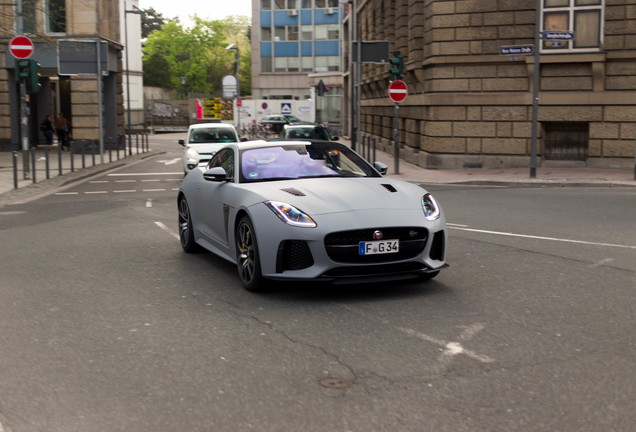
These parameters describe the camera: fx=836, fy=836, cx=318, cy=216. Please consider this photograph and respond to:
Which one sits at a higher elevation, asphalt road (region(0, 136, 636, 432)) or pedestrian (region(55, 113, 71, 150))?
pedestrian (region(55, 113, 71, 150))

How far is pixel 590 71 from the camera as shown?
76.2 ft

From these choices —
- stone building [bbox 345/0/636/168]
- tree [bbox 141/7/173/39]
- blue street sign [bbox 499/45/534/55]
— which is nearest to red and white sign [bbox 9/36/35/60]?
stone building [bbox 345/0/636/168]

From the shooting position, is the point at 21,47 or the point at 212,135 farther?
the point at 212,135

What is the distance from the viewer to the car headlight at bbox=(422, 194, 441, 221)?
24.2ft

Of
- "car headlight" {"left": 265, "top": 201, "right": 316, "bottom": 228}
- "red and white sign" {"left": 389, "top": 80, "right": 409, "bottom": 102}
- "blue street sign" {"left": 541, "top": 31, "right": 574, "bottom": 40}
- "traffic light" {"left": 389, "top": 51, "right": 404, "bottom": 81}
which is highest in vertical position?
"blue street sign" {"left": 541, "top": 31, "right": 574, "bottom": 40}

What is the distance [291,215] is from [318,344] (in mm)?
1652

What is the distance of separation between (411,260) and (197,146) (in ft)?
50.3

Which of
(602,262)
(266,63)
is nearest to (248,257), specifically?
(602,262)

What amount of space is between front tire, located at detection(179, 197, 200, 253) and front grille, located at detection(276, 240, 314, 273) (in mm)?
2822

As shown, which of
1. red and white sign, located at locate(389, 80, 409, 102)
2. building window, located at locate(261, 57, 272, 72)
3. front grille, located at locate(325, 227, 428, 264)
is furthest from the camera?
building window, located at locate(261, 57, 272, 72)

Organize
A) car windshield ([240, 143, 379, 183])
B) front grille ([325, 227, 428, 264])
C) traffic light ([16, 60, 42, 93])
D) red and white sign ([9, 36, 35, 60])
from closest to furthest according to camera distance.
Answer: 1. front grille ([325, 227, 428, 264])
2. car windshield ([240, 143, 379, 183])
3. red and white sign ([9, 36, 35, 60])
4. traffic light ([16, 60, 42, 93])

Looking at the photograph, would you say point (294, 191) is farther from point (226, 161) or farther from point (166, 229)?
point (166, 229)

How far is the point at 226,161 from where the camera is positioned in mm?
8898

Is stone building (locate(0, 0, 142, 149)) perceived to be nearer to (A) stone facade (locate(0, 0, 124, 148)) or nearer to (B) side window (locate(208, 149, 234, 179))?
(A) stone facade (locate(0, 0, 124, 148))
